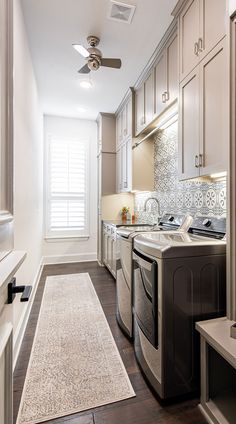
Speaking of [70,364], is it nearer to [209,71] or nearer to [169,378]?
[169,378]

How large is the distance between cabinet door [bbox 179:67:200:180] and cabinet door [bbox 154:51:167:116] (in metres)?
0.48

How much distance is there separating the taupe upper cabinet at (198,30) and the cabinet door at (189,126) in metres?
0.12

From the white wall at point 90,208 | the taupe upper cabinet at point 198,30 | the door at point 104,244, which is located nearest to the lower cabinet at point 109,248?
the door at point 104,244

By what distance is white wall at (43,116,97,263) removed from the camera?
4.59 metres

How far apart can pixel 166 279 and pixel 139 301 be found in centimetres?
47

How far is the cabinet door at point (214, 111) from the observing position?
1.42 metres

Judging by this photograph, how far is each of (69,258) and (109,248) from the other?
1.35m

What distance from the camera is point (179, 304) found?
135 cm

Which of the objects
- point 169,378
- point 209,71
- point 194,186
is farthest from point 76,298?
point 209,71

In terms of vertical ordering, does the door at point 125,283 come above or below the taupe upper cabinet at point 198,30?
below

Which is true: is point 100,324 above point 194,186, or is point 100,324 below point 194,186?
below

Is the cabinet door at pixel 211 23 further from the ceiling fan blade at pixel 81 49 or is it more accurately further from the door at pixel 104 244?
the door at pixel 104 244

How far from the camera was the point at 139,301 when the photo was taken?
167cm

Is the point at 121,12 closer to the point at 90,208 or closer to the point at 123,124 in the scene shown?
the point at 123,124
